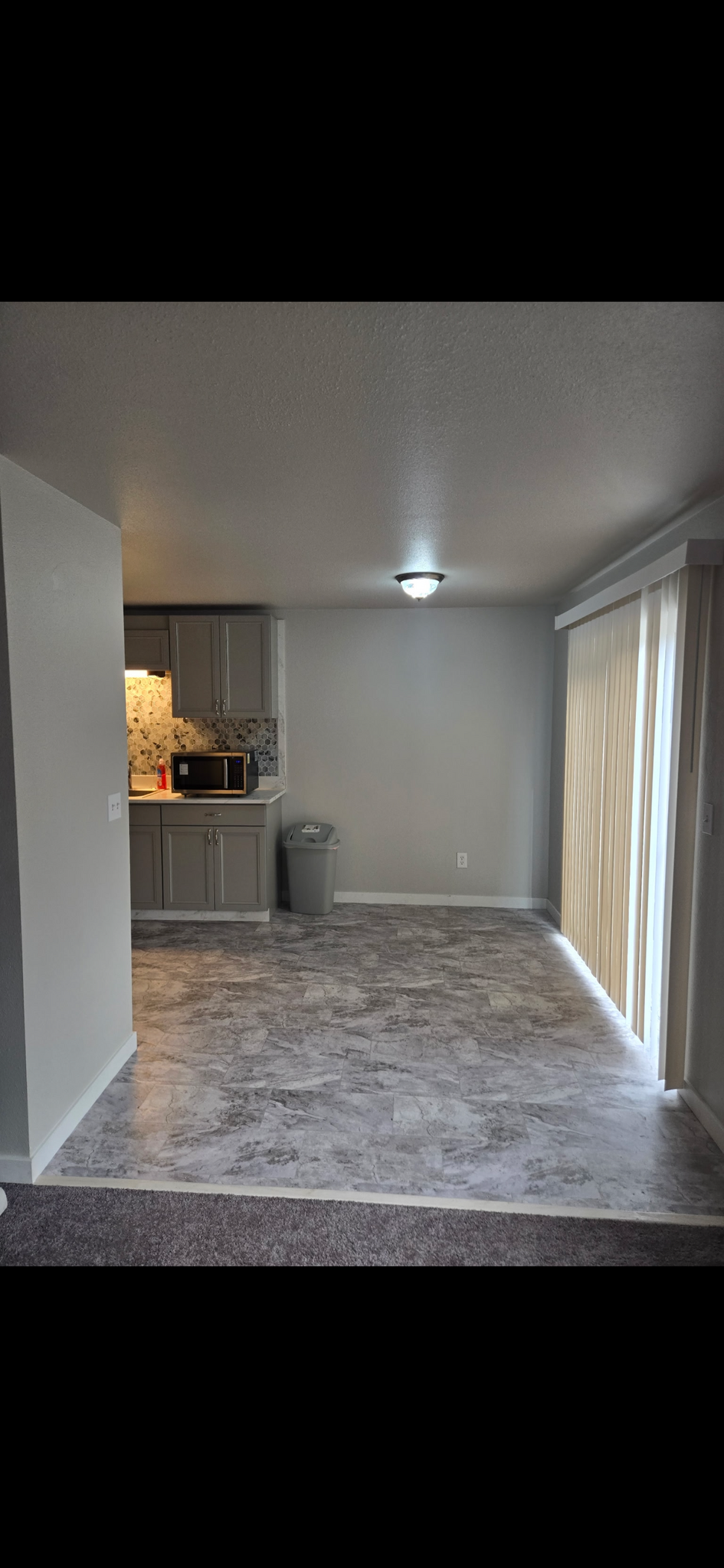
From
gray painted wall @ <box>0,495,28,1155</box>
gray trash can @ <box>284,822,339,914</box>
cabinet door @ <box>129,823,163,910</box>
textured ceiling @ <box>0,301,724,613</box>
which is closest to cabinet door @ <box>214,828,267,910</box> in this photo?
gray trash can @ <box>284,822,339,914</box>

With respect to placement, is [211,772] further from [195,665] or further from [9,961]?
[9,961]

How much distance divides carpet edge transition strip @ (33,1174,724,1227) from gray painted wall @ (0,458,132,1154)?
0.91ft

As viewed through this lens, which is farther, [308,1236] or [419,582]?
[419,582]

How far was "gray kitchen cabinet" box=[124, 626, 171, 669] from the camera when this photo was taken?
18.0 ft

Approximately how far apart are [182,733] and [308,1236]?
435 cm

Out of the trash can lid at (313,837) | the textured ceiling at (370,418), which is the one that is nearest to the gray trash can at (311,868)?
the trash can lid at (313,837)

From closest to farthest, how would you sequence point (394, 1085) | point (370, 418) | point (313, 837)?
1. point (370, 418)
2. point (394, 1085)
3. point (313, 837)

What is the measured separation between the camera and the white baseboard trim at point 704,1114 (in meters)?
2.59

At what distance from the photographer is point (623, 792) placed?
144 inches

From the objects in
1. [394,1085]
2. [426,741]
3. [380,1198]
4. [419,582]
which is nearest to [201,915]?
[426,741]
